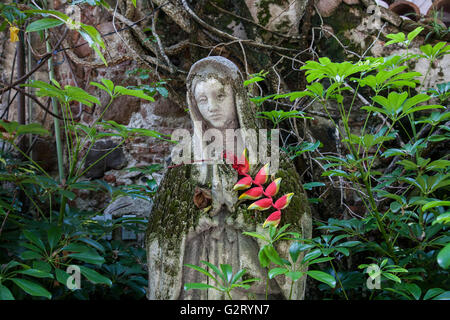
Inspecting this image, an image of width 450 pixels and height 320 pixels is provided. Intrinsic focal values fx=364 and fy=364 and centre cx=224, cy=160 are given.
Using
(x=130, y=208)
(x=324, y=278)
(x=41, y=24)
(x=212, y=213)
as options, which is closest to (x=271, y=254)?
(x=324, y=278)

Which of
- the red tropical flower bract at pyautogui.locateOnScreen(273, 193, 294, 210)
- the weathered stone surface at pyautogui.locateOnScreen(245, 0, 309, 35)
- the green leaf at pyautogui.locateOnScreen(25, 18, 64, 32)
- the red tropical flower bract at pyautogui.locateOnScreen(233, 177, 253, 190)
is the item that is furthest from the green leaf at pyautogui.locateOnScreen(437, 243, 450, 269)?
the weathered stone surface at pyautogui.locateOnScreen(245, 0, 309, 35)

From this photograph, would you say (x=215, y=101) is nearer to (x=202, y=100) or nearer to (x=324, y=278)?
(x=202, y=100)

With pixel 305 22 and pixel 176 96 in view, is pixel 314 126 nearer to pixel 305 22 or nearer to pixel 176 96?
pixel 305 22

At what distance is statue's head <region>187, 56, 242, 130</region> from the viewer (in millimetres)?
1403

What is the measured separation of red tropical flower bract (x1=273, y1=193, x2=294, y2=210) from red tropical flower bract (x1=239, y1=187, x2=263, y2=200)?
69 mm

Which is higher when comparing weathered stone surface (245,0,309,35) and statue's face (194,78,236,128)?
weathered stone surface (245,0,309,35)

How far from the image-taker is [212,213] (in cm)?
134

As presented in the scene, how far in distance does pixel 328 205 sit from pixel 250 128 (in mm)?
1289

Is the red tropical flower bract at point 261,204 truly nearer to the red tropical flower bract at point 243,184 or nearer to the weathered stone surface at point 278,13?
the red tropical flower bract at point 243,184

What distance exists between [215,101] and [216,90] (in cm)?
4

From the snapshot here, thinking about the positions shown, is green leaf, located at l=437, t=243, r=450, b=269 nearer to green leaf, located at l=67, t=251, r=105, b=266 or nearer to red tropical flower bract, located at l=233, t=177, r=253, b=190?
red tropical flower bract, located at l=233, t=177, r=253, b=190

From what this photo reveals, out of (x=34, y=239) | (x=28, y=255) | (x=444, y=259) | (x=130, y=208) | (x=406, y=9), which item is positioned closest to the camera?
(x=444, y=259)

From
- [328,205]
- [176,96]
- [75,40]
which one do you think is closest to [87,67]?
[75,40]
